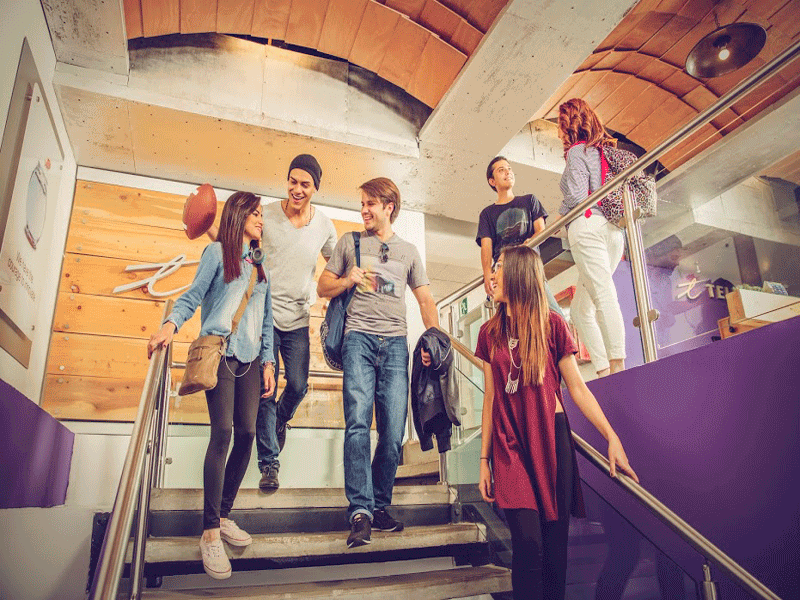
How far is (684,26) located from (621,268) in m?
3.15

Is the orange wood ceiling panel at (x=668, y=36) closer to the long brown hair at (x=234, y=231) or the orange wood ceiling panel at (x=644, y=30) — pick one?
the orange wood ceiling panel at (x=644, y=30)

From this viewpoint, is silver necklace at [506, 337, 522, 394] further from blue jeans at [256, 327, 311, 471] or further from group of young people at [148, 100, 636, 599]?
blue jeans at [256, 327, 311, 471]

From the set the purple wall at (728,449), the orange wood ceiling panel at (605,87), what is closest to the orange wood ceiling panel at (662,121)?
the orange wood ceiling panel at (605,87)

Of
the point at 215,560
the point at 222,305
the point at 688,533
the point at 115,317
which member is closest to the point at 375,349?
the point at 222,305

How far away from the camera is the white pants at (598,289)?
3.11 metres

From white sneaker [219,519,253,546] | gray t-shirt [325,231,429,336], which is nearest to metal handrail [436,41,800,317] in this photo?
gray t-shirt [325,231,429,336]

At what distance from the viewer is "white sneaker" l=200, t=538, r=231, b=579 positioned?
7.64 ft

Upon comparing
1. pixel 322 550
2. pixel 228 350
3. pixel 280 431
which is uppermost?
pixel 228 350

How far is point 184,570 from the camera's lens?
256 centimetres

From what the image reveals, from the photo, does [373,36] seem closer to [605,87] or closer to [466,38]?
[466,38]

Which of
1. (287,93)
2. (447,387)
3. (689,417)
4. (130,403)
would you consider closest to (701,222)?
(689,417)

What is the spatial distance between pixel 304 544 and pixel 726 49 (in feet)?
14.9

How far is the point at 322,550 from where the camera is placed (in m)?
2.72

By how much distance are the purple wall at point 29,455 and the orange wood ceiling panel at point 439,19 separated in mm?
3713
